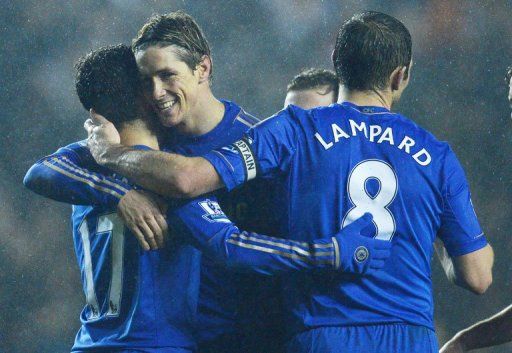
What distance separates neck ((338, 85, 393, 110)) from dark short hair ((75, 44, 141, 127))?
688 millimetres

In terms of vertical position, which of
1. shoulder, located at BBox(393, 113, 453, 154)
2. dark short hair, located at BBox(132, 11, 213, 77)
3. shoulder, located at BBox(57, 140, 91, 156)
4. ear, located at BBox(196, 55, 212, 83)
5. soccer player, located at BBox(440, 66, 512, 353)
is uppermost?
dark short hair, located at BBox(132, 11, 213, 77)

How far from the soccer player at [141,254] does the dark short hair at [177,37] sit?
0.48 m

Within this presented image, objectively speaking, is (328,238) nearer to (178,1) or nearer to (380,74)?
(380,74)

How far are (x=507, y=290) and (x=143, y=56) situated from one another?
428 centimetres

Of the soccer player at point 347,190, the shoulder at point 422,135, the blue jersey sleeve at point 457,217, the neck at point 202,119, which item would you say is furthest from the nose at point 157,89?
the blue jersey sleeve at point 457,217

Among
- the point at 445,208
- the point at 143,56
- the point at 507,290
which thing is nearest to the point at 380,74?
the point at 445,208

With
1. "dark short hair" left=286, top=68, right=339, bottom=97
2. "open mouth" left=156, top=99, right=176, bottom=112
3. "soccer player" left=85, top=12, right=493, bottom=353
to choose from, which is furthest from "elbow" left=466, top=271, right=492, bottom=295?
"dark short hair" left=286, top=68, right=339, bottom=97

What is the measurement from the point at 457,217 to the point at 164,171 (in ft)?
2.96

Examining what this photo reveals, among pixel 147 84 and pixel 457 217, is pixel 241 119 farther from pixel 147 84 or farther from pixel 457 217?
pixel 457 217

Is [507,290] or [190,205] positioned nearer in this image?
[190,205]

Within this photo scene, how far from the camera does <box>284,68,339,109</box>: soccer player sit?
12.2 ft

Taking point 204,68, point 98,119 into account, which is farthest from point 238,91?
point 98,119

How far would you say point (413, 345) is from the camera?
2.14 m

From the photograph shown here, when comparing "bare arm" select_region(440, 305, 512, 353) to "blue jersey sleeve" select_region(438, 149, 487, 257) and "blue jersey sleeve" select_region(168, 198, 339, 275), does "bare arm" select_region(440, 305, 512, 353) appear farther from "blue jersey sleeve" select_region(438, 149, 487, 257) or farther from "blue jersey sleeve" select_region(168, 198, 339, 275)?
"blue jersey sleeve" select_region(168, 198, 339, 275)
